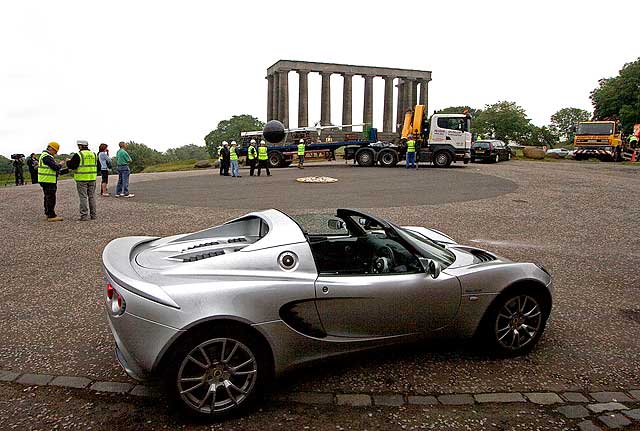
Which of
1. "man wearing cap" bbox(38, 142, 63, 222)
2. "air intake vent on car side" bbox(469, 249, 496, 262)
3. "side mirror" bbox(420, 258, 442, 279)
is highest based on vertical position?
"man wearing cap" bbox(38, 142, 63, 222)

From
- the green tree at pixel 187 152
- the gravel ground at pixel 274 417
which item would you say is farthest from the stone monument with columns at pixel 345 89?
the green tree at pixel 187 152

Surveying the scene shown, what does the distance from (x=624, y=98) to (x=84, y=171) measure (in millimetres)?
73294

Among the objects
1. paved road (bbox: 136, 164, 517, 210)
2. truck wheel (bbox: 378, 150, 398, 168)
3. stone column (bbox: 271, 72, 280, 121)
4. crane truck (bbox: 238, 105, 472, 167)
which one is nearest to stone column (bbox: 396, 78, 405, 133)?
stone column (bbox: 271, 72, 280, 121)

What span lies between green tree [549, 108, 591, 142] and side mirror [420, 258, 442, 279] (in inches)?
4389

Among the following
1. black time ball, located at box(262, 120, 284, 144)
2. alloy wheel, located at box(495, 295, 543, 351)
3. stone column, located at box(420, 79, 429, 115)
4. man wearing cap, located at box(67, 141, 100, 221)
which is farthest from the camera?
stone column, located at box(420, 79, 429, 115)

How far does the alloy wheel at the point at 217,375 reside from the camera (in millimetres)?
3189

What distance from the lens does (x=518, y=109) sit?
8612 cm

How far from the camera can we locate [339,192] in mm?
17234

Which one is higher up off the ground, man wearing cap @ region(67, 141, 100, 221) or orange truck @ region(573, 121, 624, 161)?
orange truck @ region(573, 121, 624, 161)

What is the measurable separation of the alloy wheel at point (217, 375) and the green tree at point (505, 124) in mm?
83653

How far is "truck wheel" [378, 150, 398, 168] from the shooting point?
97.0 ft

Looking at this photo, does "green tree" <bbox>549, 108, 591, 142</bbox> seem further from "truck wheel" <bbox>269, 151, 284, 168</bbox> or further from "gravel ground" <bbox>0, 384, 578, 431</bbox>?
"gravel ground" <bbox>0, 384, 578, 431</bbox>

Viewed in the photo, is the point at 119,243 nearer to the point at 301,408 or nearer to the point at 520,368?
the point at 301,408

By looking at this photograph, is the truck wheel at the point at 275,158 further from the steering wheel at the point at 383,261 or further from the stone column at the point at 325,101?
the stone column at the point at 325,101
